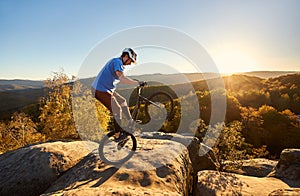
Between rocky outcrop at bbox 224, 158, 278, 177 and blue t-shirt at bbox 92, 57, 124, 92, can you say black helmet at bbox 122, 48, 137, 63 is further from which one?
rocky outcrop at bbox 224, 158, 278, 177

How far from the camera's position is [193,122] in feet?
88.8

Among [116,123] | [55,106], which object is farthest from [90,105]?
[116,123]

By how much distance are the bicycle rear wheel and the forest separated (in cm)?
193

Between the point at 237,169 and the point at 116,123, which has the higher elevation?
the point at 116,123

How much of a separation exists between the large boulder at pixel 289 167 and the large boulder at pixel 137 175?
5.88 meters

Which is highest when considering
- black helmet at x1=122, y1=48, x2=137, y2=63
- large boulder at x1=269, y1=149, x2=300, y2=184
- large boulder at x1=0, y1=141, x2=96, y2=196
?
black helmet at x1=122, y1=48, x2=137, y2=63

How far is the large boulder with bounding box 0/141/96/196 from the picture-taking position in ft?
20.1

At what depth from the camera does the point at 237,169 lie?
1570 cm

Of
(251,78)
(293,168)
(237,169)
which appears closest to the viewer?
(293,168)

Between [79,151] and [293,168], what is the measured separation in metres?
10.4

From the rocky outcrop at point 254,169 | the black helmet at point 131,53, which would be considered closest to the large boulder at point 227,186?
the black helmet at point 131,53

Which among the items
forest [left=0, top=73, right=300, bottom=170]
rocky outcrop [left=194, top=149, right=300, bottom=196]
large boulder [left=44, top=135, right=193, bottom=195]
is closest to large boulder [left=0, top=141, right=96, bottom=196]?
large boulder [left=44, top=135, right=193, bottom=195]

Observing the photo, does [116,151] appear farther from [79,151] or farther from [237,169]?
[237,169]

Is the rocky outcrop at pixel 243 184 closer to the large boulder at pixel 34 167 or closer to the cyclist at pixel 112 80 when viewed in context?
the cyclist at pixel 112 80
